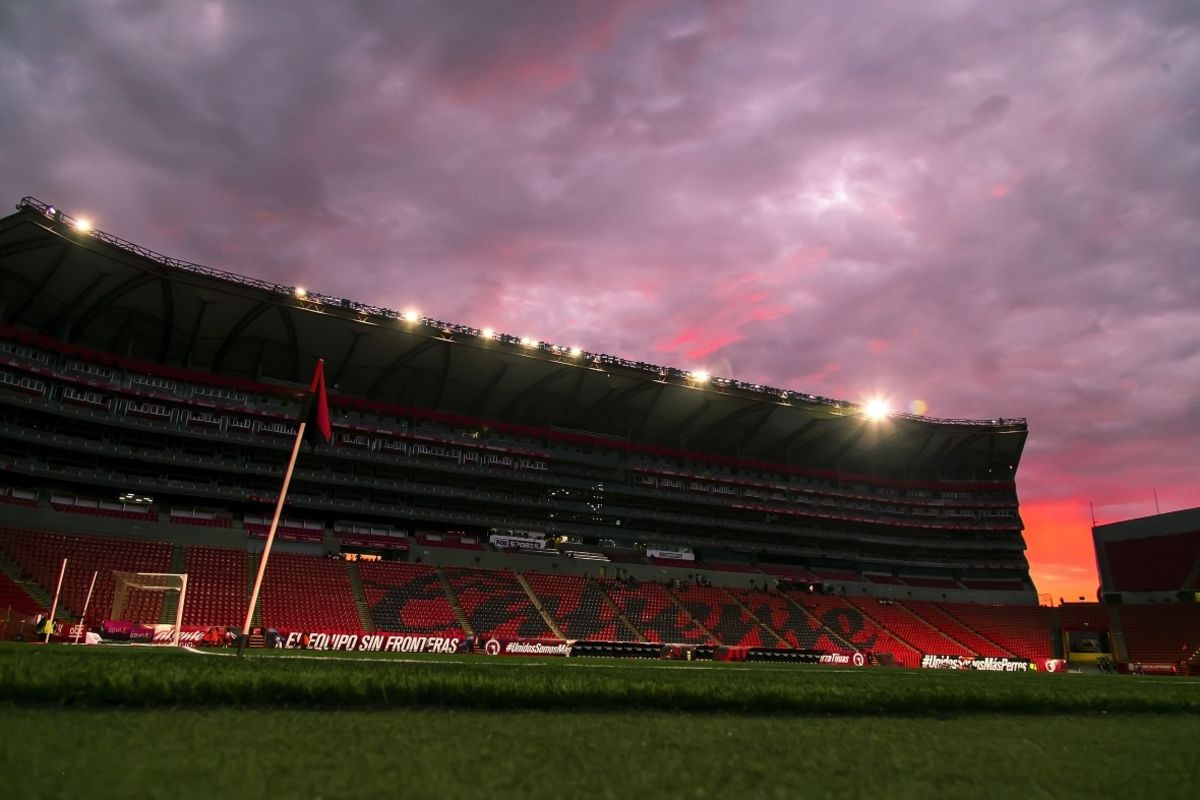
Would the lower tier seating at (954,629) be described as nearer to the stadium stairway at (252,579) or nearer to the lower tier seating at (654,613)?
the lower tier seating at (654,613)

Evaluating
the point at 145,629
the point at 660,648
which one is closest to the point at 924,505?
the point at 660,648

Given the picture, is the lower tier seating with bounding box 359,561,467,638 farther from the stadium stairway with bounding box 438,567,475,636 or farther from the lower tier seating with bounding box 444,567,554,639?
the lower tier seating with bounding box 444,567,554,639

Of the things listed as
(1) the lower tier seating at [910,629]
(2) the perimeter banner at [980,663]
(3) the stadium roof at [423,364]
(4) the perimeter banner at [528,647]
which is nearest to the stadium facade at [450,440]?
(3) the stadium roof at [423,364]

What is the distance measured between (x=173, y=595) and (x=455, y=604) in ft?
57.5

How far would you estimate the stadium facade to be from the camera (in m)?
47.8

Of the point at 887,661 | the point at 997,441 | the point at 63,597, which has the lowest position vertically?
the point at 887,661

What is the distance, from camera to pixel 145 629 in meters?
31.2

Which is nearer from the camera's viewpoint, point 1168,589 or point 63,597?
point 63,597

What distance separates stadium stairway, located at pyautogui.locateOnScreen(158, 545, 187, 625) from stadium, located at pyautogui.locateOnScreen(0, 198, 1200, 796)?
189mm

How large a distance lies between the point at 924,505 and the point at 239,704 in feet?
276

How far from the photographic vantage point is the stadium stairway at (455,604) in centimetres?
4466

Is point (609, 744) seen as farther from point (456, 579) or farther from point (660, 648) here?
point (456, 579)

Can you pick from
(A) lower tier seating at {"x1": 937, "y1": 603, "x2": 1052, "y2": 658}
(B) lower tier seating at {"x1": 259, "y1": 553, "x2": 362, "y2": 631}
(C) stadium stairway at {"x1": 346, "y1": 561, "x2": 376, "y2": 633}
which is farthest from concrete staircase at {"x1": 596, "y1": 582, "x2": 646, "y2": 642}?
(A) lower tier seating at {"x1": 937, "y1": 603, "x2": 1052, "y2": 658}

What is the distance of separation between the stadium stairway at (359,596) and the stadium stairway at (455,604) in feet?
Result: 19.2
